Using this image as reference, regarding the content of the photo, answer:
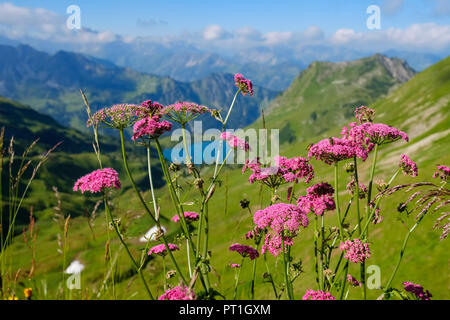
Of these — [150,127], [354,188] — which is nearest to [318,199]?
[354,188]

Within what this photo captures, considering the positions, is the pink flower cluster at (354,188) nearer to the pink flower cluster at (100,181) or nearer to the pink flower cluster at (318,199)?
the pink flower cluster at (318,199)

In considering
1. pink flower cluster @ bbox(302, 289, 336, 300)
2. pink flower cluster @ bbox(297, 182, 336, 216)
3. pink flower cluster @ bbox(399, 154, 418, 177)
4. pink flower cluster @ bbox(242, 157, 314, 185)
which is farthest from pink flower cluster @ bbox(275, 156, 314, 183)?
pink flower cluster @ bbox(302, 289, 336, 300)

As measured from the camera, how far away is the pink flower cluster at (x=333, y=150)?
524 centimetres

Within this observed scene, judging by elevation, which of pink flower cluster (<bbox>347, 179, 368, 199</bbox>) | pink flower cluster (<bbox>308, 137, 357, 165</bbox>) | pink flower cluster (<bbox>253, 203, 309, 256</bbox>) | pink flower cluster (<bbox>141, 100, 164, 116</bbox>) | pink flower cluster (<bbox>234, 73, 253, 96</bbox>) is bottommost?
pink flower cluster (<bbox>253, 203, 309, 256</bbox>)

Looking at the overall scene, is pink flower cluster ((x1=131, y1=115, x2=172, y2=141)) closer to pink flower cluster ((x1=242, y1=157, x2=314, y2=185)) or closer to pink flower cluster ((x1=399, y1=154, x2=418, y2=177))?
pink flower cluster ((x1=242, y1=157, x2=314, y2=185))

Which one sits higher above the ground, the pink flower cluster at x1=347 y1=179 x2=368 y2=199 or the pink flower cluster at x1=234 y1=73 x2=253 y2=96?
the pink flower cluster at x1=234 y1=73 x2=253 y2=96

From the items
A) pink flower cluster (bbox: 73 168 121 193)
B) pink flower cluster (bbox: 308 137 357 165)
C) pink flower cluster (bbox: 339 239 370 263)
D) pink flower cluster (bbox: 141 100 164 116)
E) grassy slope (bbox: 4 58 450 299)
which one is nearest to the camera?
pink flower cluster (bbox: 339 239 370 263)

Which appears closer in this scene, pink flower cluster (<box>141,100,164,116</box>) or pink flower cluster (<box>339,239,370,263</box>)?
pink flower cluster (<box>339,239,370,263</box>)

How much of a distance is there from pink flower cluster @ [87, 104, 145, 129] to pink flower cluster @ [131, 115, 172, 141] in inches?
7.8

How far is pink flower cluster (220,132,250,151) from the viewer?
5.48m

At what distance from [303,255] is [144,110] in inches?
2018
